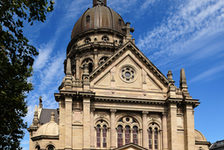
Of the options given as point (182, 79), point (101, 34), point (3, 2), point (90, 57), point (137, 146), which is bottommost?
point (137, 146)

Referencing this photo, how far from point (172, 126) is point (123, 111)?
5.59m

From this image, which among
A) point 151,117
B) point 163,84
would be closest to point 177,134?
point 151,117

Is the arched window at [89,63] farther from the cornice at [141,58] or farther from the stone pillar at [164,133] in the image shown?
the stone pillar at [164,133]

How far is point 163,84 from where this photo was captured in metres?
39.8

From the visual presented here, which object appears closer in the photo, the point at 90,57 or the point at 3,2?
the point at 3,2

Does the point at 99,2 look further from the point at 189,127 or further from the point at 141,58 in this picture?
the point at 189,127

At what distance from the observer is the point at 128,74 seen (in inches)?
1566

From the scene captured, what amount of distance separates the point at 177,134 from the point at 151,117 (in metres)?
3.39

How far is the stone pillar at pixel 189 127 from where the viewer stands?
122 feet

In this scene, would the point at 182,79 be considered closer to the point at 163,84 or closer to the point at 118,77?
the point at 163,84

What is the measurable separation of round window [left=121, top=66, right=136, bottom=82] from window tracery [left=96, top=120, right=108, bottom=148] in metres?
5.68

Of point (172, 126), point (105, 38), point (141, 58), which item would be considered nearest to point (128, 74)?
point (141, 58)

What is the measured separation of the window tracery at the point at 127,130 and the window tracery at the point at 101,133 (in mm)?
1465

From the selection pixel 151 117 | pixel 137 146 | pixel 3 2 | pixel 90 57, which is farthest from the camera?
pixel 90 57
